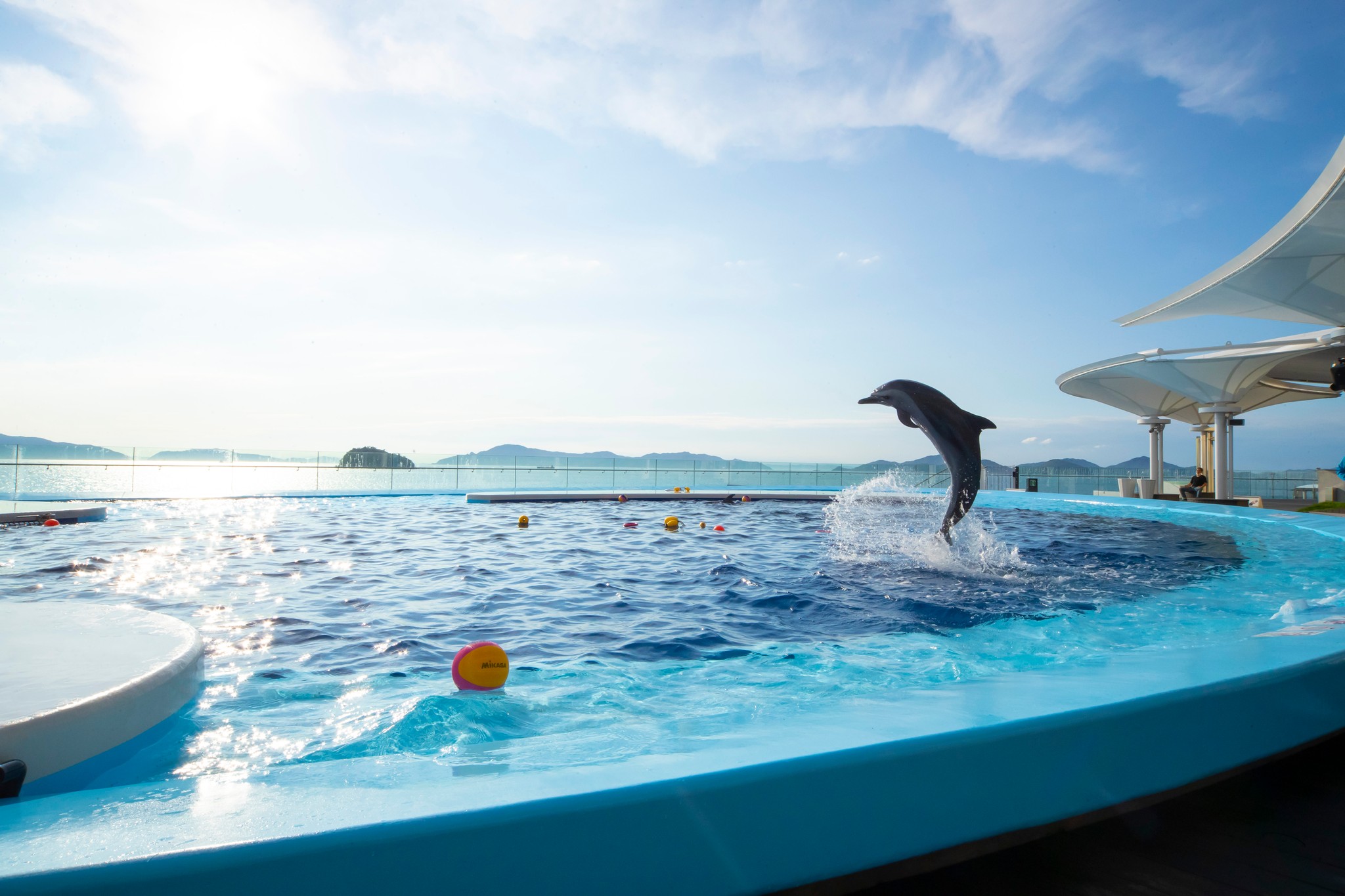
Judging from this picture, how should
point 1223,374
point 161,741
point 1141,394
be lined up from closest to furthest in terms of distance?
point 161,741 → point 1223,374 → point 1141,394

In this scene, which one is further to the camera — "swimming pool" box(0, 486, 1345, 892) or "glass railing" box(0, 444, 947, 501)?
"glass railing" box(0, 444, 947, 501)

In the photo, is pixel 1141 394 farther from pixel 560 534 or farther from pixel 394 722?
pixel 394 722

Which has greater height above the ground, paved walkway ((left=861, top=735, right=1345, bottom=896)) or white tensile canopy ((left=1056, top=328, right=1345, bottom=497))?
white tensile canopy ((left=1056, top=328, right=1345, bottom=497))

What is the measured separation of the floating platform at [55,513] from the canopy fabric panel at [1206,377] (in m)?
23.4

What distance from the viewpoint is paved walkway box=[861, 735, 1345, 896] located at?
1659 millimetres

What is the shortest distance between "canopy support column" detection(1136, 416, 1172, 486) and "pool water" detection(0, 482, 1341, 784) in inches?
559

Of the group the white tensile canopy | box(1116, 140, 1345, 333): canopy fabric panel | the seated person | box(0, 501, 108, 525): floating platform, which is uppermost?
box(1116, 140, 1345, 333): canopy fabric panel

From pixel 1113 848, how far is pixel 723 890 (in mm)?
1055

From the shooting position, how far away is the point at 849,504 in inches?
690

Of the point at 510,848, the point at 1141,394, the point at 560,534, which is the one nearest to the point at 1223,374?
the point at 1141,394

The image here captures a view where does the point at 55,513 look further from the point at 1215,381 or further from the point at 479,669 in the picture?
Answer: the point at 1215,381

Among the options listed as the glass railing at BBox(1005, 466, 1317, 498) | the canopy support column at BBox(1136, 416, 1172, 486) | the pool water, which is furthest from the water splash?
the canopy support column at BBox(1136, 416, 1172, 486)

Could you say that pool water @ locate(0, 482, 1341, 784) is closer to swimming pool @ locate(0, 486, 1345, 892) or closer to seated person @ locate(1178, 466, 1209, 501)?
swimming pool @ locate(0, 486, 1345, 892)

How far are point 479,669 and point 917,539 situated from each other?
7.46 meters
